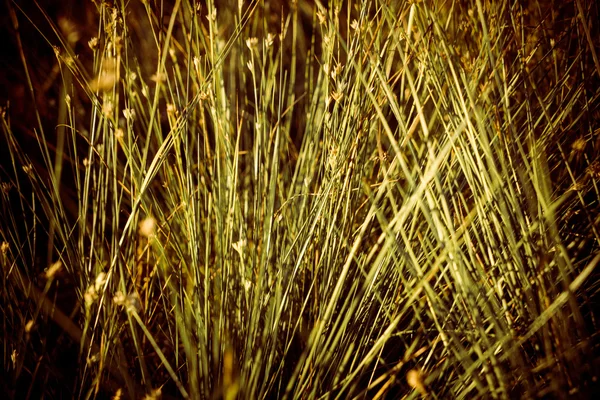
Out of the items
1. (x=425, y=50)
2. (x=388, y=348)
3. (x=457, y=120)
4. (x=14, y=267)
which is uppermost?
(x=425, y=50)

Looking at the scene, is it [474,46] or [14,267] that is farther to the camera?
[474,46]

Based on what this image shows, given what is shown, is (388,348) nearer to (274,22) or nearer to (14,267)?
(14,267)

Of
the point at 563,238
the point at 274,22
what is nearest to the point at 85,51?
the point at 274,22

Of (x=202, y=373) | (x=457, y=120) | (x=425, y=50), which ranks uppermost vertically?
(x=425, y=50)

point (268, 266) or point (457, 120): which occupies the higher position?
point (457, 120)

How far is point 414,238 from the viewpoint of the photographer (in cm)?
85

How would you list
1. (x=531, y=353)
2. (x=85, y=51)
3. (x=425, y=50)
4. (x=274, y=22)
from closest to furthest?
1. (x=425, y=50)
2. (x=531, y=353)
3. (x=85, y=51)
4. (x=274, y=22)

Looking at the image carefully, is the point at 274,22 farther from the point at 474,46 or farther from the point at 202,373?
the point at 202,373

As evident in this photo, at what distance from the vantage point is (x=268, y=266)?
77 cm

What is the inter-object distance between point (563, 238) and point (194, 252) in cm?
77

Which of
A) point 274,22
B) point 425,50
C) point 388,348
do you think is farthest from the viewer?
point 274,22

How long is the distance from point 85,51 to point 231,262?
114 centimetres

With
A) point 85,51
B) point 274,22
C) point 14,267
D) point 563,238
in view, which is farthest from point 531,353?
point 85,51

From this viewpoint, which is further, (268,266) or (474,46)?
(474,46)
